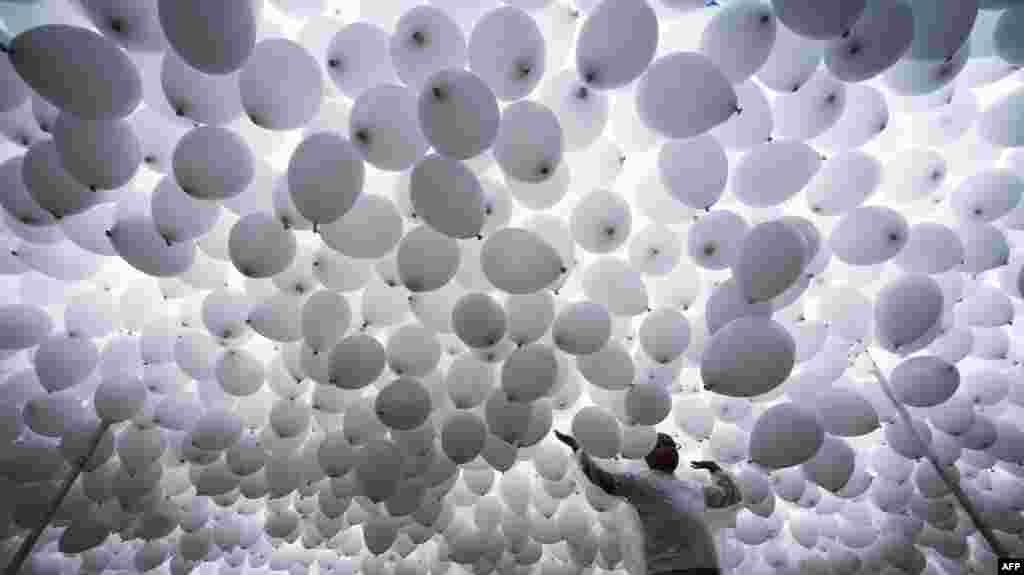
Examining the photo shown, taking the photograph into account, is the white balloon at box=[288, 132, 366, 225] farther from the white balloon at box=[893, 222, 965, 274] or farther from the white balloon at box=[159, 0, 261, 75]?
the white balloon at box=[893, 222, 965, 274]

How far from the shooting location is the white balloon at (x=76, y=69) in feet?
6.48

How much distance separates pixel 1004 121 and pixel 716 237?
A: 129 cm

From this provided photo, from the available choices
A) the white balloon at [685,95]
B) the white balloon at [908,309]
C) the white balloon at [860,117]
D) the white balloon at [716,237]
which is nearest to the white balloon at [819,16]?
the white balloon at [685,95]

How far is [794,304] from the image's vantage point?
2914 millimetres

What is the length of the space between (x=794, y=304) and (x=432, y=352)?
67.4 inches

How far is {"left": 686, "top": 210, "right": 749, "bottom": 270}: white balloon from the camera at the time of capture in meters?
2.55

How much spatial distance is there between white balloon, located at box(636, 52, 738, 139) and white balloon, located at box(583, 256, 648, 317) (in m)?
0.69

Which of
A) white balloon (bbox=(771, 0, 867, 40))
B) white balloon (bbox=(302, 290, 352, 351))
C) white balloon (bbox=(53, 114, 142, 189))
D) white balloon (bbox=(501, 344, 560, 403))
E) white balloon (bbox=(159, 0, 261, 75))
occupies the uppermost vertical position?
white balloon (bbox=(771, 0, 867, 40))

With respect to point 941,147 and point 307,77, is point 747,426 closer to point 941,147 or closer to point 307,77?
point 941,147

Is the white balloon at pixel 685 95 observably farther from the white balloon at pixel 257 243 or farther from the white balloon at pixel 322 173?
the white balloon at pixel 257 243

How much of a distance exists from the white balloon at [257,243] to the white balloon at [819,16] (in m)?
1.96

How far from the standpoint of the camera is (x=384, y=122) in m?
2.16

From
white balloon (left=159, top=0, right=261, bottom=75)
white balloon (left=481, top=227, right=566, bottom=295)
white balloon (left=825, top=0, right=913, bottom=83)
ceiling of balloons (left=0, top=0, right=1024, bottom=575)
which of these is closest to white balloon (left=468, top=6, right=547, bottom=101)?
ceiling of balloons (left=0, top=0, right=1024, bottom=575)

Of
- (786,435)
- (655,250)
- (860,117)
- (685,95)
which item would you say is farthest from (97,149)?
(786,435)
